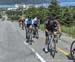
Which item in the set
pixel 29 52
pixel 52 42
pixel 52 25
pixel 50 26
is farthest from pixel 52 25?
pixel 29 52

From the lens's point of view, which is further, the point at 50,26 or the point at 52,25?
the point at 50,26

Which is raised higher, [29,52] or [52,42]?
[52,42]

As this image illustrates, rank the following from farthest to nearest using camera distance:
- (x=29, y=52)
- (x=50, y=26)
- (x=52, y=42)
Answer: (x=29, y=52) → (x=50, y=26) → (x=52, y=42)

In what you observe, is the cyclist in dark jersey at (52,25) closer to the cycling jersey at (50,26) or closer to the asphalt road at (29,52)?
the cycling jersey at (50,26)

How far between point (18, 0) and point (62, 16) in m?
128

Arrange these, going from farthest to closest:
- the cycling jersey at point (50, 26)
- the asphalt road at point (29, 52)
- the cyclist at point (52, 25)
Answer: the cycling jersey at point (50, 26), the cyclist at point (52, 25), the asphalt road at point (29, 52)

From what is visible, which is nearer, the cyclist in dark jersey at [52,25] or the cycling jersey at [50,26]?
the cyclist in dark jersey at [52,25]

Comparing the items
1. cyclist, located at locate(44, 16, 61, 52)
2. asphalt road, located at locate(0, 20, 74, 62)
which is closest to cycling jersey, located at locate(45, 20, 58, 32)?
cyclist, located at locate(44, 16, 61, 52)

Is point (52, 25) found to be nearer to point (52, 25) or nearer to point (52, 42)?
point (52, 25)

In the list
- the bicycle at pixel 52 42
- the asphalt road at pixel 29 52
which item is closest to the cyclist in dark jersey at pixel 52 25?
the bicycle at pixel 52 42

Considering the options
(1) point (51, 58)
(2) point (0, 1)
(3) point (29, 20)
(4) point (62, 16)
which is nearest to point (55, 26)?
(1) point (51, 58)

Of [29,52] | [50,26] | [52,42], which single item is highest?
[50,26]

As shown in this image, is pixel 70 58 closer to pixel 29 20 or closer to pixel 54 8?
pixel 29 20

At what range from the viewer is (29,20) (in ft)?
74.8
